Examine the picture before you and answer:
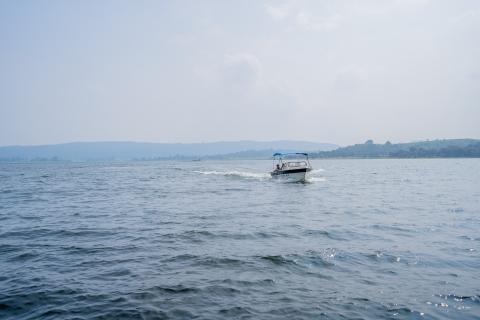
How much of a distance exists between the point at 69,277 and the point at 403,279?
39.1 feet

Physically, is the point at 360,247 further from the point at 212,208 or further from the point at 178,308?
the point at 212,208

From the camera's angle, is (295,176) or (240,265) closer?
(240,265)

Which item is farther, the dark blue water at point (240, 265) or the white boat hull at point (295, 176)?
the white boat hull at point (295, 176)

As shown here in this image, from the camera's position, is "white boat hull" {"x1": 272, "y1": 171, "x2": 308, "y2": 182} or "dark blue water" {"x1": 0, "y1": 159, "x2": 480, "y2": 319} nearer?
"dark blue water" {"x1": 0, "y1": 159, "x2": 480, "y2": 319}

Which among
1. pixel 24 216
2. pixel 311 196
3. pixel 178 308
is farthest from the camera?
pixel 311 196

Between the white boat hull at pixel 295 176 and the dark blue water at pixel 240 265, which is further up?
the white boat hull at pixel 295 176

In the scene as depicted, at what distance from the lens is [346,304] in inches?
449

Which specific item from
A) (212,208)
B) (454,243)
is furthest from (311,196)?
(454,243)

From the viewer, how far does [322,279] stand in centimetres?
1367

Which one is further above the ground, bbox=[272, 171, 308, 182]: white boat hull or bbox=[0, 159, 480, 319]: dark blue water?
bbox=[272, 171, 308, 182]: white boat hull

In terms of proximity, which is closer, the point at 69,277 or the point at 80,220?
the point at 69,277

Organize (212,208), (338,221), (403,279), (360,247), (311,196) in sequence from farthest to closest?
(311,196) < (212,208) < (338,221) < (360,247) < (403,279)

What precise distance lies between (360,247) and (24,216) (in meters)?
24.7

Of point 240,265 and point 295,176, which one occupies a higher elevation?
point 295,176
